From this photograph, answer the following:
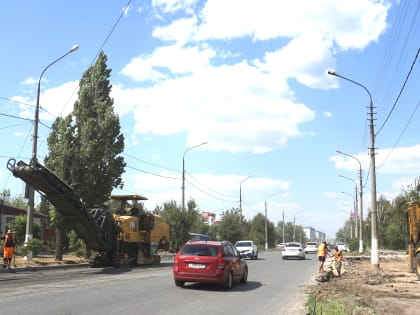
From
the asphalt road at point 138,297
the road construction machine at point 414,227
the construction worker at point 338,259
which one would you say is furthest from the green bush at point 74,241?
the road construction machine at point 414,227

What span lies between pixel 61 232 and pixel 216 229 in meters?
43.8

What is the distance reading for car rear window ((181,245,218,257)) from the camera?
54.0 feet

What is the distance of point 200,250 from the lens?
16.6m

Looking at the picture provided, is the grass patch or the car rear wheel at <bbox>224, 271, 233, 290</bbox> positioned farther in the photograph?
the car rear wheel at <bbox>224, 271, 233, 290</bbox>

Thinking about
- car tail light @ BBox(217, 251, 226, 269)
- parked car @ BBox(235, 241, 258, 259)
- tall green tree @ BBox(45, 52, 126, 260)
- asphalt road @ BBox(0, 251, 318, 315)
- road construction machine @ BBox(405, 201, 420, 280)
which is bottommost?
asphalt road @ BBox(0, 251, 318, 315)

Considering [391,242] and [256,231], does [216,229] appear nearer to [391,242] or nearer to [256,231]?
[391,242]

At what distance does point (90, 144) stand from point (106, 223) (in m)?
5.94

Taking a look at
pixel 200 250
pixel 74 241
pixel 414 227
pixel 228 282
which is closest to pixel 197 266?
pixel 200 250

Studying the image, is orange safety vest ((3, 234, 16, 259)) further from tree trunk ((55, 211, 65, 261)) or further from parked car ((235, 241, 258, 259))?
parked car ((235, 241, 258, 259))

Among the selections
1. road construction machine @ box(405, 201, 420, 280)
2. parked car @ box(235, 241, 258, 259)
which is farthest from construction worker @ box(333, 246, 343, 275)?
parked car @ box(235, 241, 258, 259)

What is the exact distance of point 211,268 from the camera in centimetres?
1605

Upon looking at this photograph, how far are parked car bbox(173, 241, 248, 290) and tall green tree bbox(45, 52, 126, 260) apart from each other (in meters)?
12.8

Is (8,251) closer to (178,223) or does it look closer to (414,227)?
(414,227)

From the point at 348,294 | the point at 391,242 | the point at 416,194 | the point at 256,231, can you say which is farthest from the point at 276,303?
the point at 256,231
